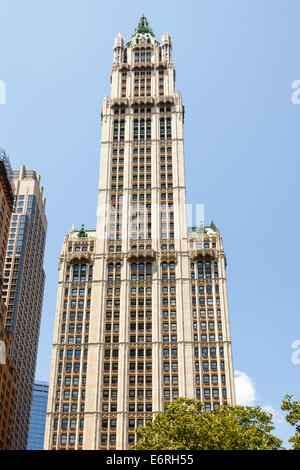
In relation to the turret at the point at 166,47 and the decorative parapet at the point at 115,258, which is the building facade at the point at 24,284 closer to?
the decorative parapet at the point at 115,258

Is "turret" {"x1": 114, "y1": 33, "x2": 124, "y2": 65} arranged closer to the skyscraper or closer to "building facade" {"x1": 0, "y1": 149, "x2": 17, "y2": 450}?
the skyscraper

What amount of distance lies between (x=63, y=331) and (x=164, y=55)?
3198 inches

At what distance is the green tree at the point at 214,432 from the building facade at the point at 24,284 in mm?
108867

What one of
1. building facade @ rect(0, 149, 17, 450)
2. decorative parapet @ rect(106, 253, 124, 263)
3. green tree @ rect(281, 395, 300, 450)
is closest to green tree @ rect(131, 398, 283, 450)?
green tree @ rect(281, 395, 300, 450)

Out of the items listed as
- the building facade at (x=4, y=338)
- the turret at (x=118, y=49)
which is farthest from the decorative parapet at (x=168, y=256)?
the turret at (x=118, y=49)

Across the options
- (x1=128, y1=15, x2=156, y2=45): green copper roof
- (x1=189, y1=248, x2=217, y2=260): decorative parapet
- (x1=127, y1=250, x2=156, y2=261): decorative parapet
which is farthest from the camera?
(x1=128, y1=15, x2=156, y2=45): green copper roof

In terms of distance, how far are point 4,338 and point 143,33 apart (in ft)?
309

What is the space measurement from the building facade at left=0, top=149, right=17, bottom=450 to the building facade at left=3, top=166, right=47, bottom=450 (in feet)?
92.4

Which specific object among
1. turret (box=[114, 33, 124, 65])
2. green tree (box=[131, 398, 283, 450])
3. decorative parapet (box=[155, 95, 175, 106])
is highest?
turret (box=[114, 33, 124, 65])

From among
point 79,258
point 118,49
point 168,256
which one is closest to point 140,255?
point 168,256

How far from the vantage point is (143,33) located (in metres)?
157

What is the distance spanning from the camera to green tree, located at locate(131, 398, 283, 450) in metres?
47.7
